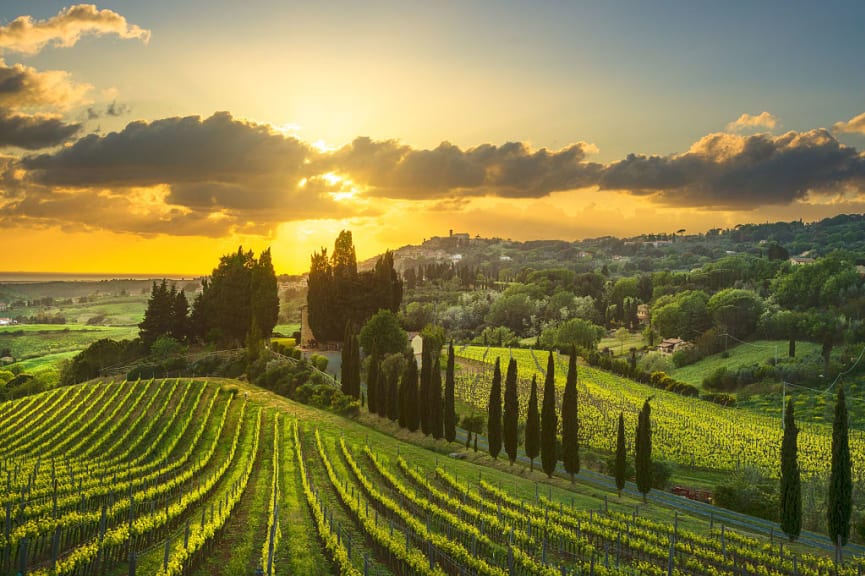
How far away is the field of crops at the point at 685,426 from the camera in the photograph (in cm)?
5575

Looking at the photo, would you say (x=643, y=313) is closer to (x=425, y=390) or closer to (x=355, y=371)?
(x=355, y=371)

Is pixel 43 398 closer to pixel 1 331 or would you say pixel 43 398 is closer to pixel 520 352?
pixel 520 352

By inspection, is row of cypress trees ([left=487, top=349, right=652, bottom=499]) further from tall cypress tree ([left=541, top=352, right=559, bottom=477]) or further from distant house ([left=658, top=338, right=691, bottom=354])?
distant house ([left=658, top=338, right=691, bottom=354])

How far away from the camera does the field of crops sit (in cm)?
5575

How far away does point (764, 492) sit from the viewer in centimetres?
4100

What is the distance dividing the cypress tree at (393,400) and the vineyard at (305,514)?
22.8 feet

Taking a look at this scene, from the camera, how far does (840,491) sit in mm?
32062

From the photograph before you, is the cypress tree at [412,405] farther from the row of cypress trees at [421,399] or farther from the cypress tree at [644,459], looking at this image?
the cypress tree at [644,459]

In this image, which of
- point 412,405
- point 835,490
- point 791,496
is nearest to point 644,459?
point 791,496

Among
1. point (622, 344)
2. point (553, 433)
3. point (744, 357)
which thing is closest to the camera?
point (553, 433)

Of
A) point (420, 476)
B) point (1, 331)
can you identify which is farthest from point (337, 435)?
point (1, 331)

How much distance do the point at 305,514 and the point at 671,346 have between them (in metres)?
120

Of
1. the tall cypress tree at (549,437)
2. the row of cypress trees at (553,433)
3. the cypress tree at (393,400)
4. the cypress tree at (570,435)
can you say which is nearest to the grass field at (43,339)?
the cypress tree at (393,400)

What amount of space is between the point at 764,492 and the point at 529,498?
55.9ft
